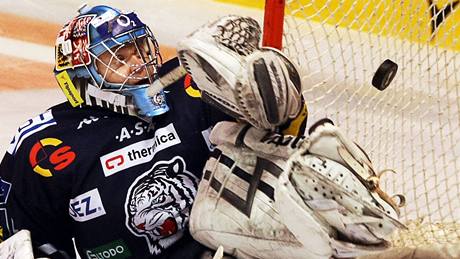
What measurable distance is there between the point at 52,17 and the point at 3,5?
0.27m

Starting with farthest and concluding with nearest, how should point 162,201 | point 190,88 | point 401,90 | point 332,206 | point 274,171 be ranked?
point 401,90 → point 190,88 → point 162,201 → point 274,171 → point 332,206

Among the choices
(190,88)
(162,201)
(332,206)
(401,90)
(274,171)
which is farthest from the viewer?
(401,90)

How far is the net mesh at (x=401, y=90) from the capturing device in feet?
6.64

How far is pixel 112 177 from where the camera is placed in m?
1.64

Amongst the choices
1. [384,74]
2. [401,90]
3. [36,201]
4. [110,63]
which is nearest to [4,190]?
[36,201]

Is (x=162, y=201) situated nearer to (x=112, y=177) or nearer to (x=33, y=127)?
(x=112, y=177)

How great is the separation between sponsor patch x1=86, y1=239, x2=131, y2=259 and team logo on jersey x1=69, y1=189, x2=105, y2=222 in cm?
6

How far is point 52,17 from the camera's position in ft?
11.5

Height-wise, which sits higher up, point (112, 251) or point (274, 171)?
point (274, 171)

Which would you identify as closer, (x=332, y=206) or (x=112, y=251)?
(x=332, y=206)

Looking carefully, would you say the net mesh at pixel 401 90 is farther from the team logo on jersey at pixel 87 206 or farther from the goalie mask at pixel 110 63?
the team logo on jersey at pixel 87 206

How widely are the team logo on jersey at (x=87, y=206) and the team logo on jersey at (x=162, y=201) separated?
61 millimetres

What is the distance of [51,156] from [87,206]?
0.38 ft

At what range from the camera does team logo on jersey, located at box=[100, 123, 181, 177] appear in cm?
163
